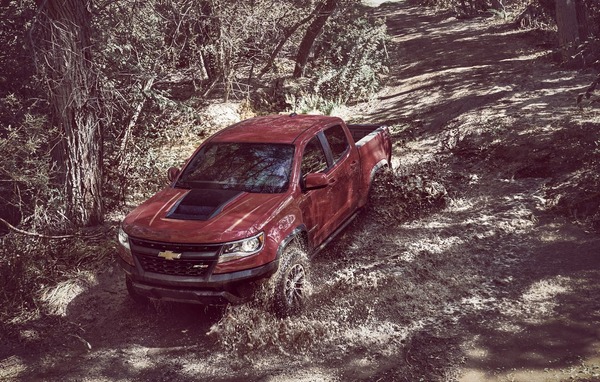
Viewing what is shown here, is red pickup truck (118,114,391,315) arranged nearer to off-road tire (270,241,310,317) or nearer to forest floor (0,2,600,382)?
off-road tire (270,241,310,317)

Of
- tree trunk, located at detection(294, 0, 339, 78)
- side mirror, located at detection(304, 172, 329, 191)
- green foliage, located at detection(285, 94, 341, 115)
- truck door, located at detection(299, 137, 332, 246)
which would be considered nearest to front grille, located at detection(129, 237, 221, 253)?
truck door, located at detection(299, 137, 332, 246)

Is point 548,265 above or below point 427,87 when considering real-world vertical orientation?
below

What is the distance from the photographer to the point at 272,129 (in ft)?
23.9

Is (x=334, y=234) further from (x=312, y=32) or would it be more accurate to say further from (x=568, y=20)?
(x=312, y=32)

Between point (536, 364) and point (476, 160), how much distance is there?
625 cm

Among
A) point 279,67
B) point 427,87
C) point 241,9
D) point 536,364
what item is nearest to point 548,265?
point 536,364

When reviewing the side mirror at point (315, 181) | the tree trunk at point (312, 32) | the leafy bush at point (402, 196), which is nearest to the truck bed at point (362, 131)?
the leafy bush at point (402, 196)

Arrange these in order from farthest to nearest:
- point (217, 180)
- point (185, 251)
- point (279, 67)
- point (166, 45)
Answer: point (279, 67), point (166, 45), point (217, 180), point (185, 251)

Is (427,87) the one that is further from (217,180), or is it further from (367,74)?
(217,180)

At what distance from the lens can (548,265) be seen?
6.94 metres

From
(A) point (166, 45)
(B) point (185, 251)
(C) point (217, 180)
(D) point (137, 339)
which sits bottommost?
(D) point (137, 339)

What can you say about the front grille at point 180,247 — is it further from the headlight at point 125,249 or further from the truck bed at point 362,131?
the truck bed at point 362,131

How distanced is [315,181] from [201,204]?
133 cm

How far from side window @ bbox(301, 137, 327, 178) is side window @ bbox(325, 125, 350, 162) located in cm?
30
